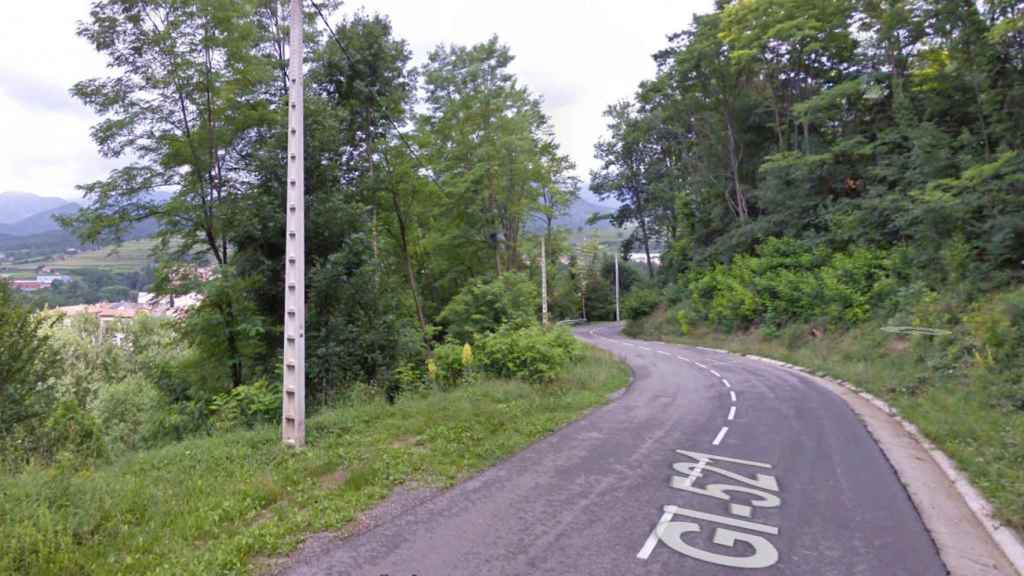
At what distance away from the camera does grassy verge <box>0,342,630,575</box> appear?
4.35 m

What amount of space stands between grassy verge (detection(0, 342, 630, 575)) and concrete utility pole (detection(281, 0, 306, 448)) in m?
0.48

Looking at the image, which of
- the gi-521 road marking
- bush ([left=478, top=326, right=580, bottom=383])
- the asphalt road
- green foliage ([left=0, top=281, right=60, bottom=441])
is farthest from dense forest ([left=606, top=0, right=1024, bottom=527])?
green foliage ([left=0, top=281, right=60, bottom=441])

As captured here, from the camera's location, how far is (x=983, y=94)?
18.7m

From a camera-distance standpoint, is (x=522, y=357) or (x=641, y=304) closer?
(x=522, y=357)

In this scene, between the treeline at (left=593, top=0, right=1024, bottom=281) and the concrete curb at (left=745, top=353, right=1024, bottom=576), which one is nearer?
the concrete curb at (left=745, top=353, right=1024, bottom=576)

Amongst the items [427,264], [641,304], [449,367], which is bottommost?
[449,367]

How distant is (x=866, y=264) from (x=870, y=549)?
816 inches

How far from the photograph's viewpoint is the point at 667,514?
555 centimetres

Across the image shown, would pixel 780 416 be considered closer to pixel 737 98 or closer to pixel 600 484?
pixel 600 484

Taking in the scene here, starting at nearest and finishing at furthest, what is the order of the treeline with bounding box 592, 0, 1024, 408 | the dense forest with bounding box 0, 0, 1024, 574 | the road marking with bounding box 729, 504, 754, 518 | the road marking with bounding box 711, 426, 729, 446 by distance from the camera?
the road marking with bounding box 729, 504, 754, 518, the dense forest with bounding box 0, 0, 1024, 574, the road marking with bounding box 711, 426, 729, 446, the treeline with bounding box 592, 0, 1024, 408

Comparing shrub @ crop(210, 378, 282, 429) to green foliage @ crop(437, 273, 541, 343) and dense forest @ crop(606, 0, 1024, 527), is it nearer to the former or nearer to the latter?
green foliage @ crop(437, 273, 541, 343)

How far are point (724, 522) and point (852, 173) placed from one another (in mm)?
27378

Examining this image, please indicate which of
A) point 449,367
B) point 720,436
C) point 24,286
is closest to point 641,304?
point 449,367

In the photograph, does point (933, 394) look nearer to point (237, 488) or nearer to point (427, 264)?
point (237, 488)
